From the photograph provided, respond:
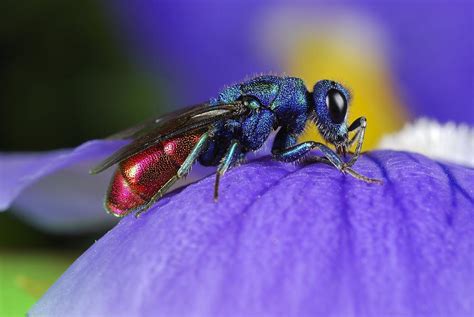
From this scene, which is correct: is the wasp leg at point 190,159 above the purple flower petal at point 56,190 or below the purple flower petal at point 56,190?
above

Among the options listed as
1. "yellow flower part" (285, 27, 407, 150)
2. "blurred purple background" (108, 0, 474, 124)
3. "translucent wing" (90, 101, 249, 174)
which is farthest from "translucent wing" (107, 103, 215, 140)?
"blurred purple background" (108, 0, 474, 124)

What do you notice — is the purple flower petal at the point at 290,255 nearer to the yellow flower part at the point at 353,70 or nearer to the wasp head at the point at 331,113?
the wasp head at the point at 331,113

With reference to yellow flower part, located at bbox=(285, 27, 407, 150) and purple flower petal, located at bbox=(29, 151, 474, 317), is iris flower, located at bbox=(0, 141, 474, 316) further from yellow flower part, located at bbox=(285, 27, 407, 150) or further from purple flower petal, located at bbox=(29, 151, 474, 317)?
yellow flower part, located at bbox=(285, 27, 407, 150)

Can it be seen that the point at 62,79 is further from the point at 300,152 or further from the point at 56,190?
the point at 300,152

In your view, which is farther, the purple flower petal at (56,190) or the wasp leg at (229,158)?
the purple flower petal at (56,190)

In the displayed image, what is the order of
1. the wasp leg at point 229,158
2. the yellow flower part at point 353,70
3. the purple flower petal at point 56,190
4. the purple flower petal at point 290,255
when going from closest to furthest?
the purple flower petal at point 290,255, the wasp leg at point 229,158, the purple flower petal at point 56,190, the yellow flower part at point 353,70

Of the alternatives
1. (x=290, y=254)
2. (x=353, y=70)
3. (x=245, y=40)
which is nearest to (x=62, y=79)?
(x=245, y=40)

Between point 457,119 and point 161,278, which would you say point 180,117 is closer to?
point 161,278

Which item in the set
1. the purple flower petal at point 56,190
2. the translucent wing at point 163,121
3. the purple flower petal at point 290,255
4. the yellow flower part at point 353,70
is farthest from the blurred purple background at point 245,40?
the purple flower petal at point 290,255
